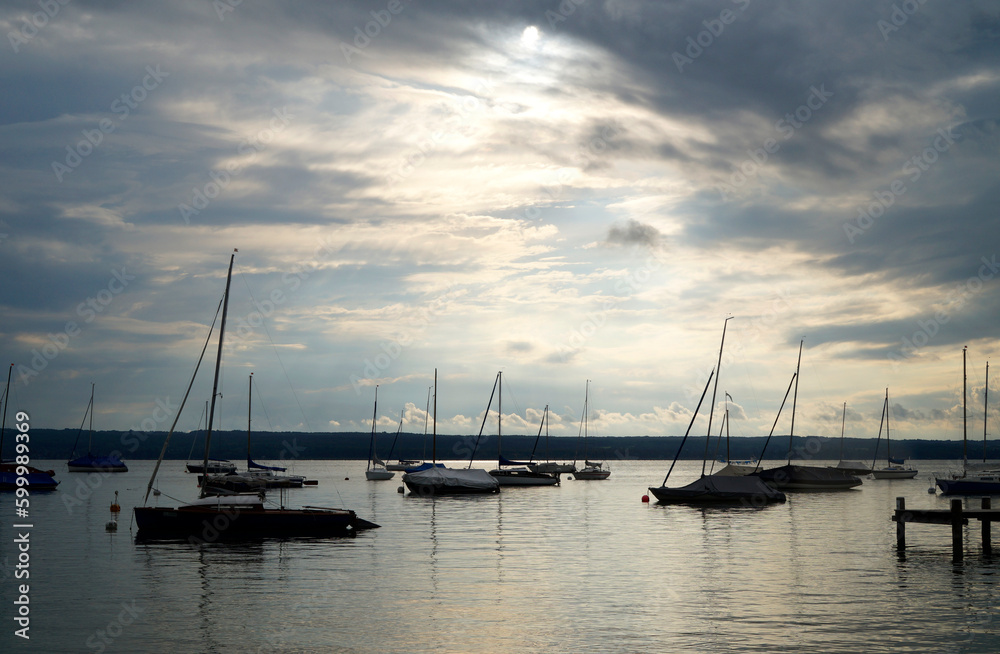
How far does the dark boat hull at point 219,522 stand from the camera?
5109 cm

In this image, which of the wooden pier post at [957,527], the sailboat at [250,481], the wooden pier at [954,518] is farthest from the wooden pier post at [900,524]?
the sailboat at [250,481]

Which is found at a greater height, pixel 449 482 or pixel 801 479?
pixel 801 479

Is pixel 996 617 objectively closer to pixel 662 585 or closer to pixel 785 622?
pixel 785 622

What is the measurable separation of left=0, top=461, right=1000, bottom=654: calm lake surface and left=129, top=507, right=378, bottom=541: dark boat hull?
3.70 ft

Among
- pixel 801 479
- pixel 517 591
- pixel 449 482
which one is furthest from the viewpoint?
pixel 801 479

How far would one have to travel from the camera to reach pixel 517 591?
33.5 m

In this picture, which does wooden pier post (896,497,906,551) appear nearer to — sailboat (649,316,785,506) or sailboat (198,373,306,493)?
sailboat (649,316,785,506)

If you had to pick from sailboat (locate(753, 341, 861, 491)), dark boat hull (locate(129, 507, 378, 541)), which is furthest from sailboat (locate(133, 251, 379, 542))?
sailboat (locate(753, 341, 861, 491))

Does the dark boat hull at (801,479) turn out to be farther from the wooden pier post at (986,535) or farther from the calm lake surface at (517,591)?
the wooden pier post at (986,535)

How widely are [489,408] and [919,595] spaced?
10018cm

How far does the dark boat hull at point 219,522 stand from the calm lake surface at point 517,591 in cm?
113

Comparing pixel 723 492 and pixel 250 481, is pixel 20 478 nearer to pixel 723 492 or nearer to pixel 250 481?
pixel 250 481

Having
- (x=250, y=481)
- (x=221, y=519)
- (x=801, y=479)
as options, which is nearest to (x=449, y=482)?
(x=250, y=481)

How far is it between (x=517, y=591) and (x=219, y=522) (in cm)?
2495
